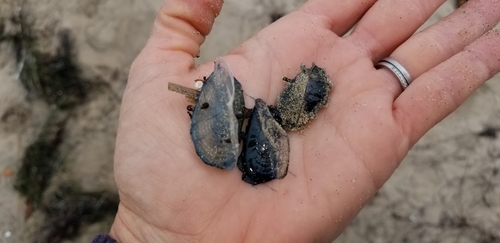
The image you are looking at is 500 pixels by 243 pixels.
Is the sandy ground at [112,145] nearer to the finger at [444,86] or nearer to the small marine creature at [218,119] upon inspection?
the finger at [444,86]

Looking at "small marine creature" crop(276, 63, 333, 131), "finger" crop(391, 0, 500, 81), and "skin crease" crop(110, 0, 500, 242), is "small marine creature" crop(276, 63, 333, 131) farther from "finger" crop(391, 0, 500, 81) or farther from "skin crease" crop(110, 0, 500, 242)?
"finger" crop(391, 0, 500, 81)

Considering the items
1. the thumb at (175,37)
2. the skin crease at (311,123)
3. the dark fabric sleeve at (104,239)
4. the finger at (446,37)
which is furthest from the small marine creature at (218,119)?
the finger at (446,37)

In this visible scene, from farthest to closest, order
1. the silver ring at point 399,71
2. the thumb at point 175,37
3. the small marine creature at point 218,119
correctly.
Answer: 1. the silver ring at point 399,71
2. the thumb at point 175,37
3. the small marine creature at point 218,119

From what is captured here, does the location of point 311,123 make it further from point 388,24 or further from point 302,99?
point 388,24

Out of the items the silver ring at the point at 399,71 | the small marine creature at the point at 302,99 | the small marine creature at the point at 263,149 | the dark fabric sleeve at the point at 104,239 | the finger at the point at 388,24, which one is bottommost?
the dark fabric sleeve at the point at 104,239

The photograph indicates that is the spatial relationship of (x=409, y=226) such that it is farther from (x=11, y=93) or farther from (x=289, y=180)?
(x=11, y=93)

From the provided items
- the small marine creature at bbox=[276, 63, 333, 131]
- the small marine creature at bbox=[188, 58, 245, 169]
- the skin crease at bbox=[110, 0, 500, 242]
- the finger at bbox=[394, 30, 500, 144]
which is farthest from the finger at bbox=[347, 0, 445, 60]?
the small marine creature at bbox=[188, 58, 245, 169]

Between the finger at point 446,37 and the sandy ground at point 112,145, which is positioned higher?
the finger at point 446,37
